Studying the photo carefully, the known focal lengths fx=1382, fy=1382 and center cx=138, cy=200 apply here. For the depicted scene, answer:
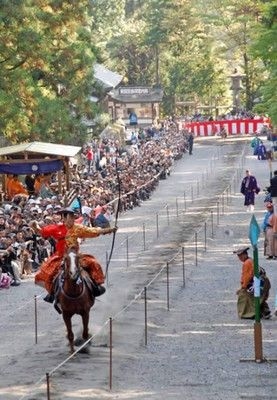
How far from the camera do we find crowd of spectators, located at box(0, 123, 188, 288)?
99.6 ft

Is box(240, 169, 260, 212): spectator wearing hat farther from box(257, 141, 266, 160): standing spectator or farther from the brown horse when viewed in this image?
the brown horse

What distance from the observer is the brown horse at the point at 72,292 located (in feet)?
67.4

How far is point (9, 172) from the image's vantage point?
41719 mm

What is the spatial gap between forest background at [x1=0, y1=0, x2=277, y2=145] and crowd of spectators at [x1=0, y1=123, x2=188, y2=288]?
1993 mm

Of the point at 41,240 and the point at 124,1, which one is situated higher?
the point at 124,1

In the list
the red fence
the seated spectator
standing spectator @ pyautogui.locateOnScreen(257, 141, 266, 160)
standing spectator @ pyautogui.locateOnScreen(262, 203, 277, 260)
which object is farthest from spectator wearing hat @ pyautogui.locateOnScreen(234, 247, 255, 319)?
the red fence

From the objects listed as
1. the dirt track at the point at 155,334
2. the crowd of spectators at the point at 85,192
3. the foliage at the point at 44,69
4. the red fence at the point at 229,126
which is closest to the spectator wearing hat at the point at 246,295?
the dirt track at the point at 155,334

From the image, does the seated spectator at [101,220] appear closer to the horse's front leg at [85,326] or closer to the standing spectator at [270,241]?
the standing spectator at [270,241]

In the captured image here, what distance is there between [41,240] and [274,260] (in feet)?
18.2

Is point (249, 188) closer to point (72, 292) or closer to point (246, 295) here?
point (246, 295)

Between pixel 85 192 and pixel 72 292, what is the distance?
70.8 feet

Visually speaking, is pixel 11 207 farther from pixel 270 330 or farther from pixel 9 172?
pixel 270 330

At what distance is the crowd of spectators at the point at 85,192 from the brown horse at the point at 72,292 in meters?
3.49

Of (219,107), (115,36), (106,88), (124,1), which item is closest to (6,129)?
(106,88)
